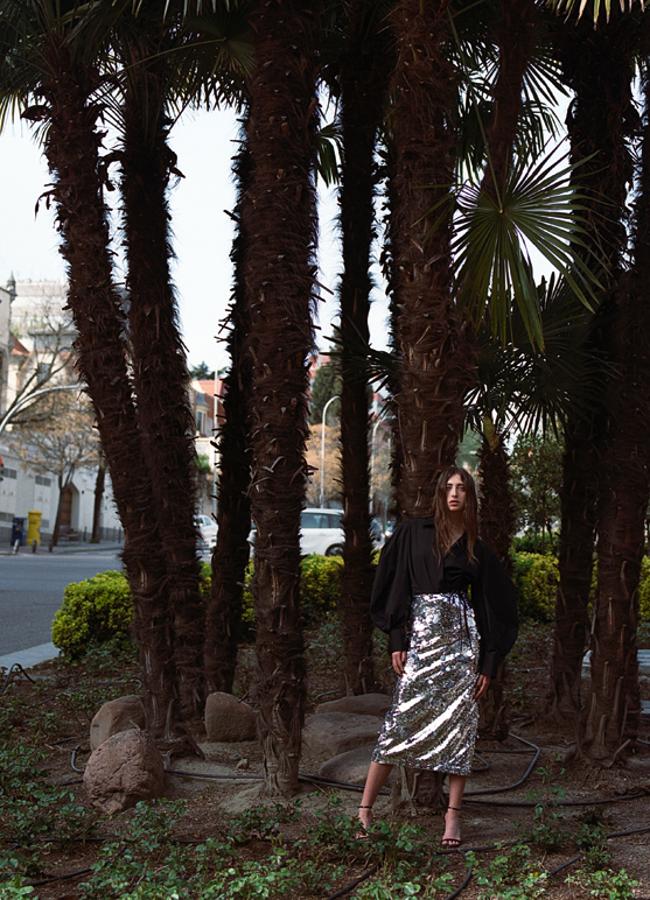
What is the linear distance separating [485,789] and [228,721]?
1.93m

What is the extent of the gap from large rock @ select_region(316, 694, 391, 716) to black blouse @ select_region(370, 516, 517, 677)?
2714 millimetres

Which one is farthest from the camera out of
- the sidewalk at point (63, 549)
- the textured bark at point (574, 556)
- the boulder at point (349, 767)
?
the sidewalk at point (63, 549)

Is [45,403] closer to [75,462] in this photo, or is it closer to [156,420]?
[75,462]

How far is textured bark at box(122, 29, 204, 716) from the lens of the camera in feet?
25.2

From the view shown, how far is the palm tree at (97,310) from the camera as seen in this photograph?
6707 mm

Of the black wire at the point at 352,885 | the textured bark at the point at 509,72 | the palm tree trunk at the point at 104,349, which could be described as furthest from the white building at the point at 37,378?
the black wire at the point at 352,885

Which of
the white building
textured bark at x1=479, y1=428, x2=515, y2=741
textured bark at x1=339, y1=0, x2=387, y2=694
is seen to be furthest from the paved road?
the white building

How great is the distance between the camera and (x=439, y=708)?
15.9 feet

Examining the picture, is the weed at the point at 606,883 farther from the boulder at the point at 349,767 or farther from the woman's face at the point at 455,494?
the boulder at the point at 349,767

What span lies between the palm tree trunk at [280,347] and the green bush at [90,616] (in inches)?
250

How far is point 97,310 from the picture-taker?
22.1 ft

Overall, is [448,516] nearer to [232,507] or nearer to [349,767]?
[349,767]

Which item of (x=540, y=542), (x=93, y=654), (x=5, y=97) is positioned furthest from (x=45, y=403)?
(x=5, y=97)

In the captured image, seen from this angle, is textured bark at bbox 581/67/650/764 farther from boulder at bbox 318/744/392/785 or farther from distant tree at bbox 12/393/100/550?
distant tree at bbox 12/393/100/550
